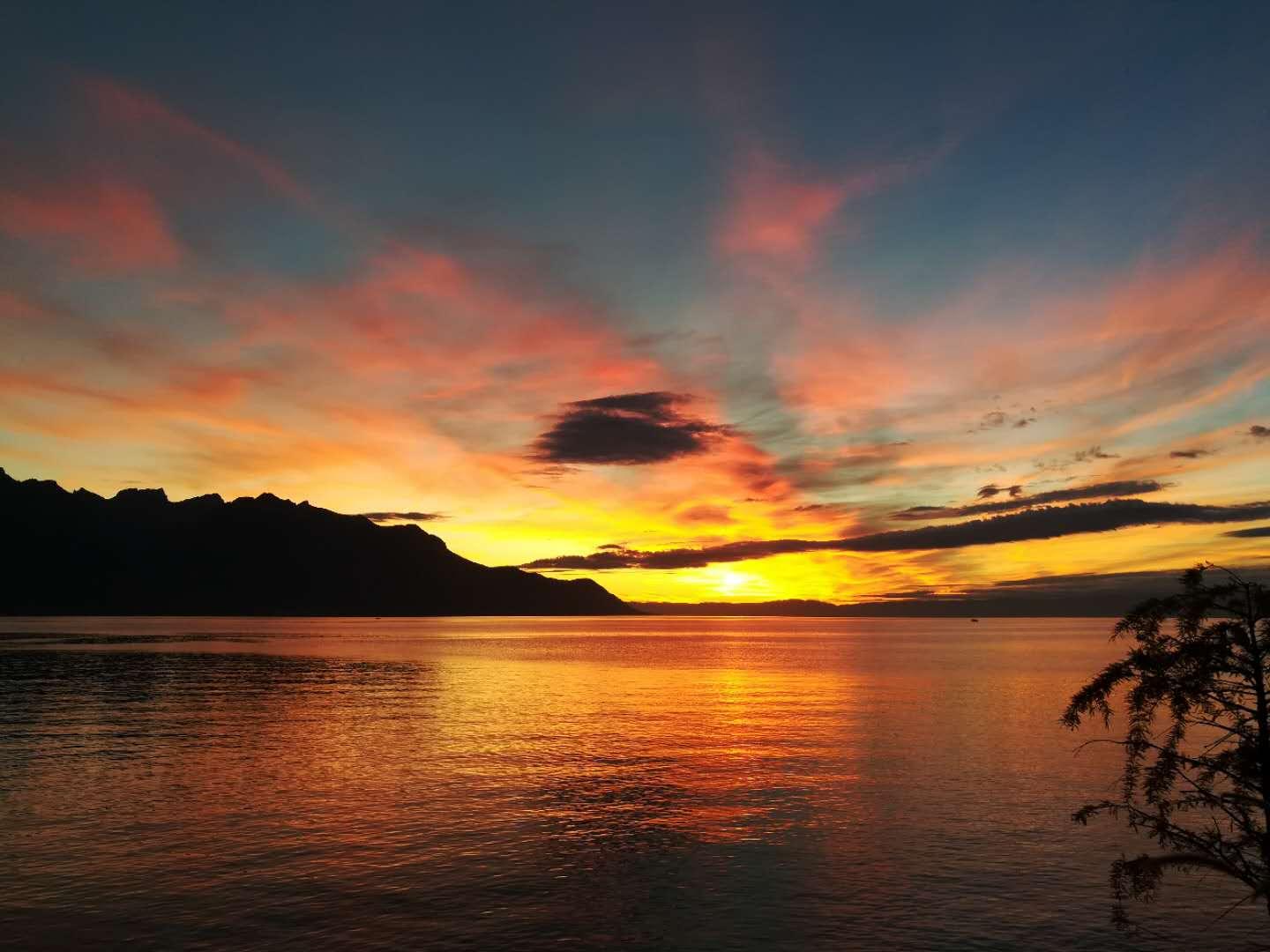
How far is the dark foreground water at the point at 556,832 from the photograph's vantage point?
28156 millimetres

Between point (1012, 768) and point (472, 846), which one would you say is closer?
point (472, 846)

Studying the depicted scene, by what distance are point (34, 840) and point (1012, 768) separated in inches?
2164

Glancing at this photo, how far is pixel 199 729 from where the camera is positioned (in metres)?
71.4

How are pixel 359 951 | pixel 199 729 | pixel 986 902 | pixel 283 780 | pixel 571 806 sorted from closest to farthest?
pixel 359 951 < pixel 986 902 < pixel 571 806 < pixel 283 780 < pixel 199 729

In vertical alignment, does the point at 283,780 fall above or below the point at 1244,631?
below

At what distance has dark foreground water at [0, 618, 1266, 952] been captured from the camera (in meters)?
28.2

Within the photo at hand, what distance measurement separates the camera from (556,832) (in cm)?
3966

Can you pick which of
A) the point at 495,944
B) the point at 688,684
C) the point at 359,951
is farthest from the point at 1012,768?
the point at 688,684

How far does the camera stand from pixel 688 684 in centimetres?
12562

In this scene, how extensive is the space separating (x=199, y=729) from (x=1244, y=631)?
75.2m

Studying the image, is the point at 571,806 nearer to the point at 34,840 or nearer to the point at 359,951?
the point at 359,951

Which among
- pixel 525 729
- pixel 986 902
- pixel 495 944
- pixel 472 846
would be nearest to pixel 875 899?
pixel 986 902

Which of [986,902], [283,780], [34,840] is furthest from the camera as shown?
[283,780]

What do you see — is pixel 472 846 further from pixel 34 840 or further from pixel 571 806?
pixel 34 840
